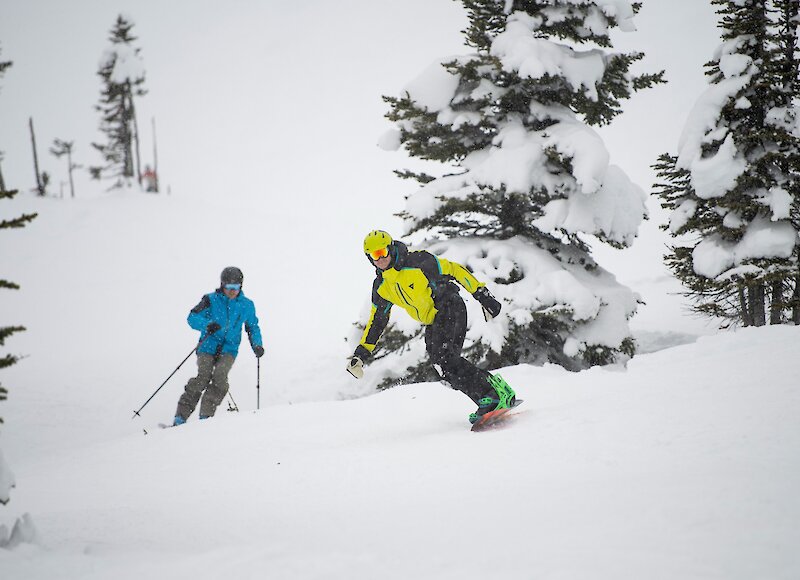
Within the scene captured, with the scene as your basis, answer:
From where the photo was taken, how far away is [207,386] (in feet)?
23.6

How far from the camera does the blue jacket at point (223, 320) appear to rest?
7113 millimetres

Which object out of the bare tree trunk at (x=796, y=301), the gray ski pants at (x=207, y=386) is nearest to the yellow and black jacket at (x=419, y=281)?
the gray ski pants at (x=207, y=386)

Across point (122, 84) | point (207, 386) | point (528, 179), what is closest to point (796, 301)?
point (528, 179)

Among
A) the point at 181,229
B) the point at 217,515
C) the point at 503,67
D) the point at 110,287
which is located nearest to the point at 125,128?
the point at 181,229

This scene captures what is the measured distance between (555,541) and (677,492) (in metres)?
0.75

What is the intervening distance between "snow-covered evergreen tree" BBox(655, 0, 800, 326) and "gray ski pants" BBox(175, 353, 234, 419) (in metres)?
9.24

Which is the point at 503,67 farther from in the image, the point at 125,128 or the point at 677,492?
the point at 125,128

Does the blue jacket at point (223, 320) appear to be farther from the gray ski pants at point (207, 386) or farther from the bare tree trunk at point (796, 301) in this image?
the bare tree trunk at point (796, 301)

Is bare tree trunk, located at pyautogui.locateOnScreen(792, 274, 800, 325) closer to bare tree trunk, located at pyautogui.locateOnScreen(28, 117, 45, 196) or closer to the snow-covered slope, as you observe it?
the snow-covered slope

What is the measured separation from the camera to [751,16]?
948 cm

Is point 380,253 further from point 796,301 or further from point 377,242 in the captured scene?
point 796,301

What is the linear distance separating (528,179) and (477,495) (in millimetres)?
6149

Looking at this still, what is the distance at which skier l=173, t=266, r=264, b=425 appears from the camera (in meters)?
7.06

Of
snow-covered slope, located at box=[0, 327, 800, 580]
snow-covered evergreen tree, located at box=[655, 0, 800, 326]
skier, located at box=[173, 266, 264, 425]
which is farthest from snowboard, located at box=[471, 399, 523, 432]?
snow-covered evergreen tree, located at box=[655, 0, 800, 326]
